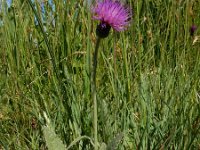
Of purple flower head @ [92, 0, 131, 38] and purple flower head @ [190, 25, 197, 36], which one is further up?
purple flower head @ [92, 0, 131, 38]

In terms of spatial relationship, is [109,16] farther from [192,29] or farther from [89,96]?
[192,29]

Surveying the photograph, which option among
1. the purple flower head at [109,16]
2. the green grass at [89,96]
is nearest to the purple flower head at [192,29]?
the green grass at [89,96]

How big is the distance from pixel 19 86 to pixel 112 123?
0.44 metres

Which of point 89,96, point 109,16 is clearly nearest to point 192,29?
point 89,96

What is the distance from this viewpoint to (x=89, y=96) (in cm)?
136

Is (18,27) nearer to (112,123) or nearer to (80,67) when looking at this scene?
(80,67)

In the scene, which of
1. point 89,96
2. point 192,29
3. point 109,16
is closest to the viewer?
point 109,16

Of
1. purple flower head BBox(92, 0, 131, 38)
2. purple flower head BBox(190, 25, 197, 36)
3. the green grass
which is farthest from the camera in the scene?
purple flower head BBox(190, 25, 197, 36)

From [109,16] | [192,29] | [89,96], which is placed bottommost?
[89,96]

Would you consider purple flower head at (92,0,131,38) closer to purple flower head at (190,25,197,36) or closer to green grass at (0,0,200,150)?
green grass at (0,0,200,150)

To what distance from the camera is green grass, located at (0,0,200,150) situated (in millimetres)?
1088

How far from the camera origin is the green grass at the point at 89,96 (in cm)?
109

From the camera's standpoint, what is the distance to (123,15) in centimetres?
92

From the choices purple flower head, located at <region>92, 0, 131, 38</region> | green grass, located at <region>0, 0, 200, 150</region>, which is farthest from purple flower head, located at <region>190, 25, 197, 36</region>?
purple flower head, located at <region>92, 0, 131, 38</region>
